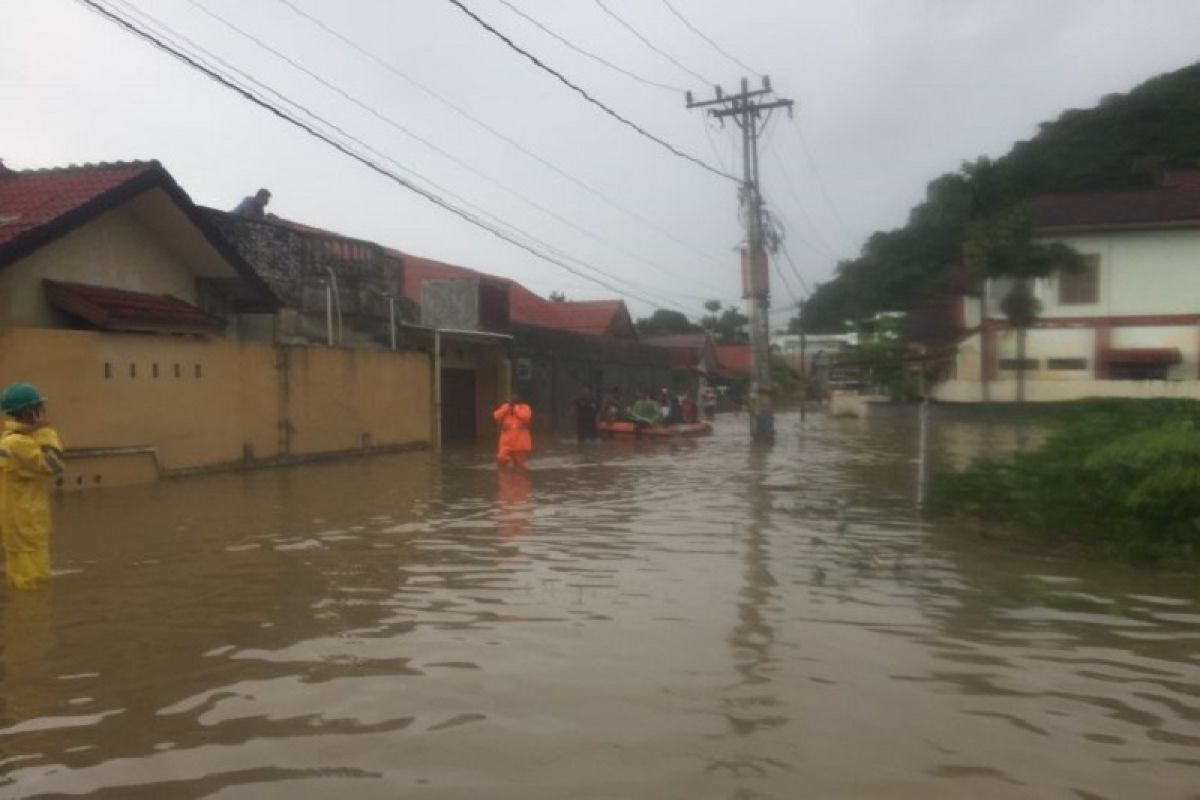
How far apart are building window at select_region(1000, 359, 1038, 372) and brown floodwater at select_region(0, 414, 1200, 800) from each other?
1970 centimetres

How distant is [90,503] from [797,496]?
893 cm

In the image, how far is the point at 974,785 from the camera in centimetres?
440

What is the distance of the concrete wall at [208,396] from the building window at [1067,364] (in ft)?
55.7

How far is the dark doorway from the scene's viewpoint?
28.9m

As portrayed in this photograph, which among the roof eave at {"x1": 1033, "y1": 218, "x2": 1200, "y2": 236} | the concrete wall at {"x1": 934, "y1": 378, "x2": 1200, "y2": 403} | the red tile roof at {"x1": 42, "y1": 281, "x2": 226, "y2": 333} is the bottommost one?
the concrete wall at {"x1": 934, "y1": 378, "x2": 1200, "y2": 403}

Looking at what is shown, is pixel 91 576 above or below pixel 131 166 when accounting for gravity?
below

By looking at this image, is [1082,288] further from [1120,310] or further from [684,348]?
[684,348]

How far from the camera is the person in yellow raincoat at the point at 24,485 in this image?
26.3 feet

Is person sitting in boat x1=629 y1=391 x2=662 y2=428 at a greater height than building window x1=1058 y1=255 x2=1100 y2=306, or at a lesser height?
lesser

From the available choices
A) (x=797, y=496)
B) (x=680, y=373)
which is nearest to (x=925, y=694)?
(x=797, y=496)

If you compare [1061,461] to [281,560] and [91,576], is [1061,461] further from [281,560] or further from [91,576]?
[91,576]

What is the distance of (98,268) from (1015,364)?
23.1 meters

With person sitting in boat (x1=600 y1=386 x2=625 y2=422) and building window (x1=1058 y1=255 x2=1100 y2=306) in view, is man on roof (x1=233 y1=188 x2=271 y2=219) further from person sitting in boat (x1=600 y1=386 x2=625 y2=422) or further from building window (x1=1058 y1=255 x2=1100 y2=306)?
building window (x1=1058 y1=255 x2=1100 y2=306)

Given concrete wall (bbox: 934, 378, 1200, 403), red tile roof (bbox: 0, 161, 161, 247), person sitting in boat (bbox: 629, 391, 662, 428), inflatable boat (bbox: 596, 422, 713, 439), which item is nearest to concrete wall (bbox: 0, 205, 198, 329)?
red tile roof (bbox: 0, 161, 161, 247)
